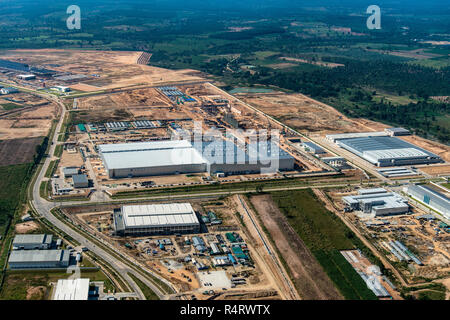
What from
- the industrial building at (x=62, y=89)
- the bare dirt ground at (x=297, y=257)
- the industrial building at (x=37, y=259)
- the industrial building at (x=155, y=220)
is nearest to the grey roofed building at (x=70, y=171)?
the industrial building at (x=155, y=220)

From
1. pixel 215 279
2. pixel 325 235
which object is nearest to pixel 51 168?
pixel 215 279

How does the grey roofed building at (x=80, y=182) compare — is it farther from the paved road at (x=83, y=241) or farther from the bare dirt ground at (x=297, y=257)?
the bare dirt ground at (x=297, y=257)

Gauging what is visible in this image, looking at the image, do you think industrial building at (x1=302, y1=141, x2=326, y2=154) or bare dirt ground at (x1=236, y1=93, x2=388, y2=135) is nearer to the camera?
industrial building at (x1=302, y1=141, x2=326, y2=154)

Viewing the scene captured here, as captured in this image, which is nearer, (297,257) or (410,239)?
Result: (297,257)

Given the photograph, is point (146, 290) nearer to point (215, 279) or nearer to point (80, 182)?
point (215, 279)

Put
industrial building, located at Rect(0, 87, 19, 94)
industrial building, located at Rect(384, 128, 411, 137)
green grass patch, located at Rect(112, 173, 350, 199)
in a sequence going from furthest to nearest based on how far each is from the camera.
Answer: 1. industrial building, located at Rect(0, 87, 19, 94)
2. industrial building, located at Rect(384, 128, 411, 137)
3. green grass patch, located at Rect(112, 173, 350, 199)

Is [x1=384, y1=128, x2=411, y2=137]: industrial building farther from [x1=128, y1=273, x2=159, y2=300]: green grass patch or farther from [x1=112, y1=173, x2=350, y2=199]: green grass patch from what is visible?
[x1=128, y1=273, x2=159, y2=300]: green grass patch

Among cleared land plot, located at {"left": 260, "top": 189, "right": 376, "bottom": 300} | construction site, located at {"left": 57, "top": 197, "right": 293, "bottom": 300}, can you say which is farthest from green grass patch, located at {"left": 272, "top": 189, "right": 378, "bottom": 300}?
construction site, located at {"left": 57, "top": 197, "right": 293, "bottom": 300}
